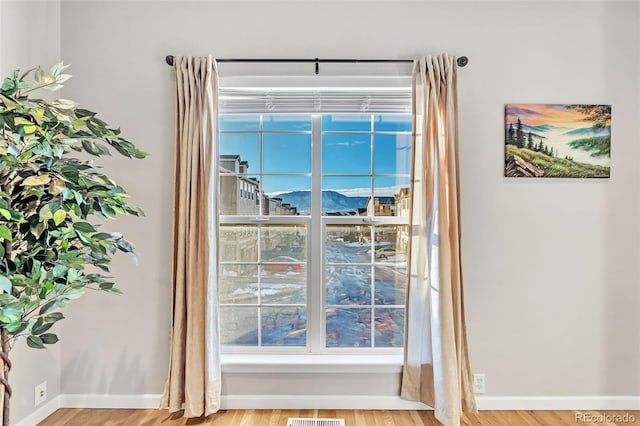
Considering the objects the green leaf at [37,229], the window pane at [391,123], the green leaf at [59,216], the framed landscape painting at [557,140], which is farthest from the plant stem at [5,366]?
the framed landscape painting at [557,140]

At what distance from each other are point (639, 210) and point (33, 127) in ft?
10.4

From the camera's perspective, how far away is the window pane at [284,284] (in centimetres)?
250

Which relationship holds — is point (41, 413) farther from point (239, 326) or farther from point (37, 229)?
point (37, 229)

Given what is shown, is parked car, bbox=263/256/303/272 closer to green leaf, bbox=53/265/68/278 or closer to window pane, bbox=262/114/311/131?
window pane, bbox=262/114/311/131

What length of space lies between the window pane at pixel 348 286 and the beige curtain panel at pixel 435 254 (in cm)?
32

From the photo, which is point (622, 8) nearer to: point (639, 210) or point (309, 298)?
point (639, 210)

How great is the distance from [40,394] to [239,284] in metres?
1.27

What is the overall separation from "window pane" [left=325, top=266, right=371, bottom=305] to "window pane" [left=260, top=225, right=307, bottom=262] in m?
0.24

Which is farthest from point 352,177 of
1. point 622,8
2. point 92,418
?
point 92,418

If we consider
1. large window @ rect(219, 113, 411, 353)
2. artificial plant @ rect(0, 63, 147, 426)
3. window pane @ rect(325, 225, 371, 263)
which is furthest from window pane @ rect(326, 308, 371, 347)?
artificial plant @ rect(0, 63, 147, 426)

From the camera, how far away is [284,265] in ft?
8.21

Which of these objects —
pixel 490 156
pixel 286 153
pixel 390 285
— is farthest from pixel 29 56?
pixel 490 156

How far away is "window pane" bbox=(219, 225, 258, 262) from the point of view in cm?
249

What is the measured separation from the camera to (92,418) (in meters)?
2.25
